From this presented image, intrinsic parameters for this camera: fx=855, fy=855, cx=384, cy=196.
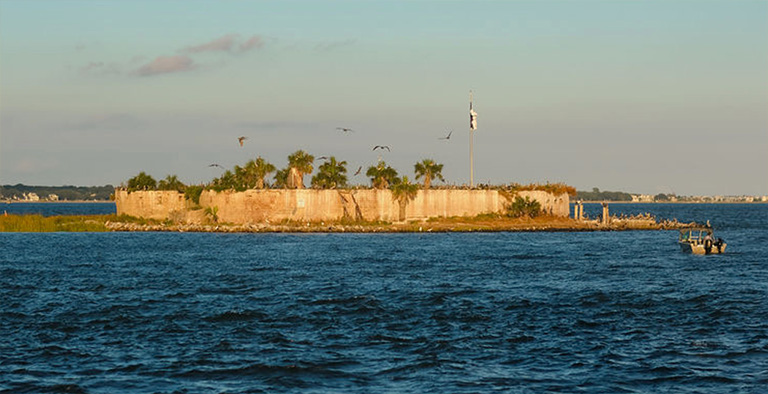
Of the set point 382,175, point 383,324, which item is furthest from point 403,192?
point 383,324

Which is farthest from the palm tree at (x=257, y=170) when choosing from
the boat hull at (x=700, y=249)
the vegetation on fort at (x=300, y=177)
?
the boat hull at (x=700, y=249)

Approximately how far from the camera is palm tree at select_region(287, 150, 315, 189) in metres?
108

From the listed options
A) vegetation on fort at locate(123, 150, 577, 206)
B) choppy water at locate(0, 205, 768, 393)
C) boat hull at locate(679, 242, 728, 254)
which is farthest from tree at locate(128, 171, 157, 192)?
boat hull at locate(679, 242, 728, 254)

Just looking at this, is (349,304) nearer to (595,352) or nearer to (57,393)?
(595,352)

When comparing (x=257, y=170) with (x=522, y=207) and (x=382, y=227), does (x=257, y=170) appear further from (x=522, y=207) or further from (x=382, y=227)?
(x=522, y=207)

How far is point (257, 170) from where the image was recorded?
352 ft

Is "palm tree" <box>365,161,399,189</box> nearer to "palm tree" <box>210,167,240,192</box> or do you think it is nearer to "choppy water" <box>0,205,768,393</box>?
"palm tree" <box>210,167,240,192</box>

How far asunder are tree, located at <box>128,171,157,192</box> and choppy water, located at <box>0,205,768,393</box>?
46.1 m

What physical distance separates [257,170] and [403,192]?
18873 millimetres

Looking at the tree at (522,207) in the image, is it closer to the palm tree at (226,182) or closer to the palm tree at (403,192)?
the palm tree at (403,192)

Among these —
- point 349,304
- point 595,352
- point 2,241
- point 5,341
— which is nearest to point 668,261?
point 349,304

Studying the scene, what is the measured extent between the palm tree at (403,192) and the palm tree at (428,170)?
3.37 meters

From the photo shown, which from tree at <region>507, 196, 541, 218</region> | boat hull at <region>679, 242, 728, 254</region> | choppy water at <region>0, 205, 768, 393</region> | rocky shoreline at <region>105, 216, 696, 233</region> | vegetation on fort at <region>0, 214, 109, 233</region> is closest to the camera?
choppy water at <region>0, 205, 768, 393</region>

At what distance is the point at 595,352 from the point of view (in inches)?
1054
